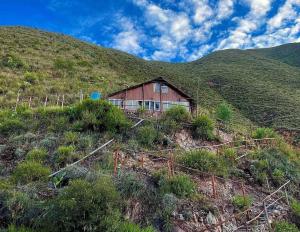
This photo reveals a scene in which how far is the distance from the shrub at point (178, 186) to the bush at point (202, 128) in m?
6.22

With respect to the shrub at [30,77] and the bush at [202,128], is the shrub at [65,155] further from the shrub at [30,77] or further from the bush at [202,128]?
the shrub at [30,77]

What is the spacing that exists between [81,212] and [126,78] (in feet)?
131

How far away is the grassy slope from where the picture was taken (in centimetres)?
3408

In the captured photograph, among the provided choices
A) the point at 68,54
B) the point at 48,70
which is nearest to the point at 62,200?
the point at 48,70

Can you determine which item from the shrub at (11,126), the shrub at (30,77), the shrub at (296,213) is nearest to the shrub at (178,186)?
the shrub at (296,213)

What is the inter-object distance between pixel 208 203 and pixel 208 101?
3562cm

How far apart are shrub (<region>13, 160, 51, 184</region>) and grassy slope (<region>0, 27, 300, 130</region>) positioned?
14.5m

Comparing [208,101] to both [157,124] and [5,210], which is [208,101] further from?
[5,210]

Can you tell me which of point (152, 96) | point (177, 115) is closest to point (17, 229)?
point (177, 115)

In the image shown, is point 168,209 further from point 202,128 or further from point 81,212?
point 202,128

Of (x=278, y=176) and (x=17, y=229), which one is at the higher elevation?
(x=17, y=229)

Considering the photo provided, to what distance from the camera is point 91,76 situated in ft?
135

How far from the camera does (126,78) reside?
1859 inches

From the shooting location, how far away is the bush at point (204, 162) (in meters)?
13.8
